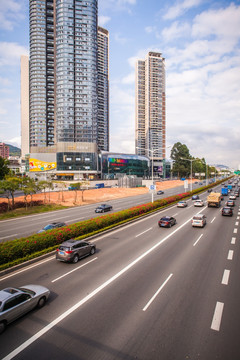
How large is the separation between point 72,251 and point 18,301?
238 inches

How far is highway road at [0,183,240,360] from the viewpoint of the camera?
7480mm

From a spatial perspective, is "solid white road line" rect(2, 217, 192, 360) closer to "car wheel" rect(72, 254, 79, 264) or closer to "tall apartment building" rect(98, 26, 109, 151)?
"car wheel" rect(72, 254, 79, 264)

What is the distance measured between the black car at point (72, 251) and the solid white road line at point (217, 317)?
9618 millimetres

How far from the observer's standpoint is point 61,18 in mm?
121000

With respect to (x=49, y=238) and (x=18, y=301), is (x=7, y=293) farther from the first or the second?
(x=49, y=238)

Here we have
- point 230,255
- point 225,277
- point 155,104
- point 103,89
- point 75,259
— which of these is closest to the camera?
point 225,277

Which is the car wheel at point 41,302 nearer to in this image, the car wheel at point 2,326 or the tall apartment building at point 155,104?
the car wheel at point 2,326

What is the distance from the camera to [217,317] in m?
9.16

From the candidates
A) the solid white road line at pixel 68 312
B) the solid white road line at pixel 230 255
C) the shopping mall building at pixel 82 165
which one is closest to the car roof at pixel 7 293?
the solid white road line at pixel 68 312

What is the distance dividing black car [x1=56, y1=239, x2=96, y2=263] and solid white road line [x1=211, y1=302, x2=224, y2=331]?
9618 mm

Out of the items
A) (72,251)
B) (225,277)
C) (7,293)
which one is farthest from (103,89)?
(7,293)

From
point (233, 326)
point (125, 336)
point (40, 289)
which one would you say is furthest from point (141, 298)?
point (40, 289)

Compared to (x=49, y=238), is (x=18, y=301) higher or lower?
lower

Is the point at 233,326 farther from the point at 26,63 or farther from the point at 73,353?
the point at 26,63
